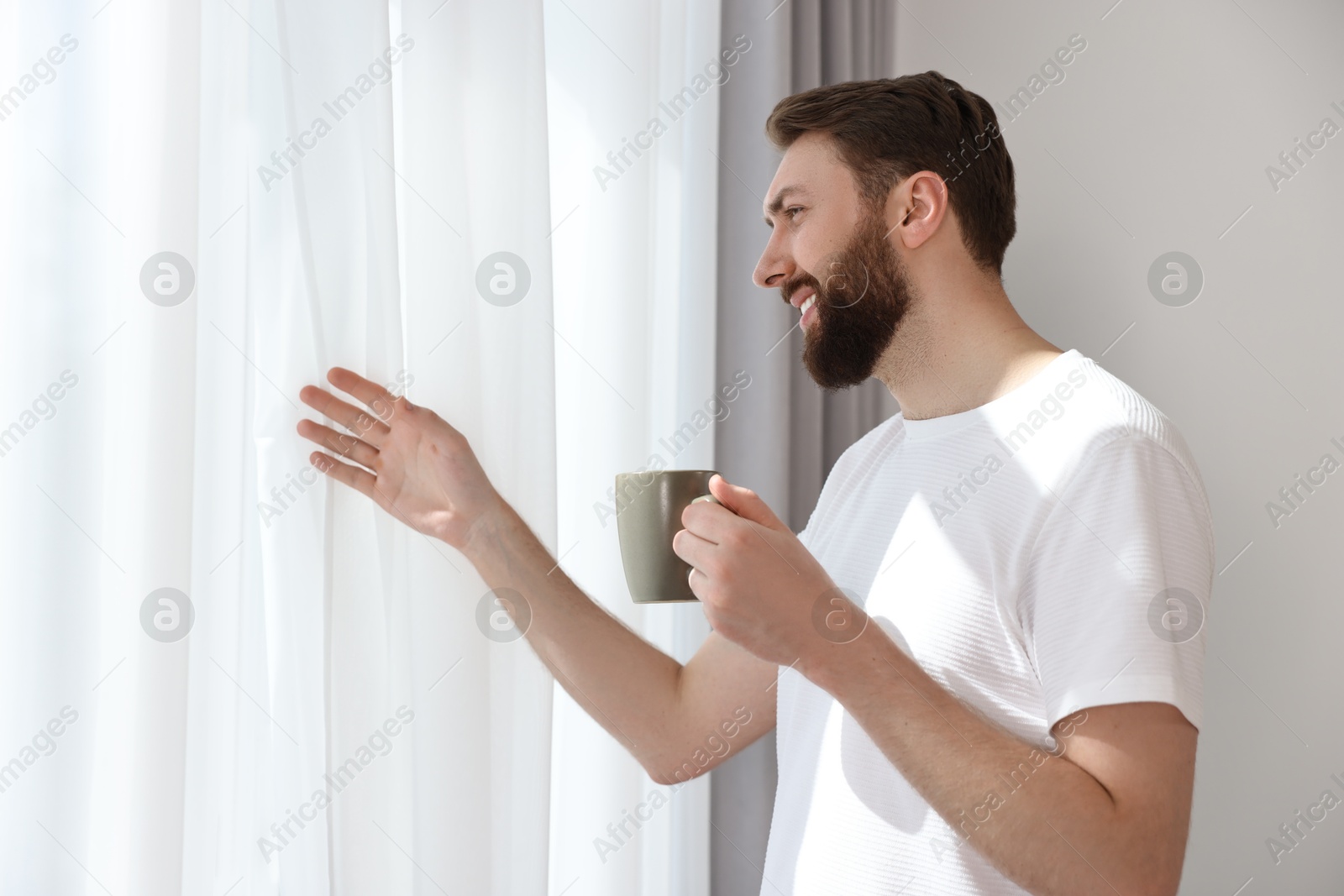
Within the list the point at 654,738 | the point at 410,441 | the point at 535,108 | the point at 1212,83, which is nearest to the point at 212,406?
the point at 410,441

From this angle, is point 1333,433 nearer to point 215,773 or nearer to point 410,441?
point 410,441

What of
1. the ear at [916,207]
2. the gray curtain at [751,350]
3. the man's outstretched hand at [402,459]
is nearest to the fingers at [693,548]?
the man's outstretched hand at [402,459]

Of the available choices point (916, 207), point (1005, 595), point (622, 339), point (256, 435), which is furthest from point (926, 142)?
point (256, 435)

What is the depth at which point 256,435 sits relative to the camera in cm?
92

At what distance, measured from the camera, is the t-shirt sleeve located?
2.68 ft

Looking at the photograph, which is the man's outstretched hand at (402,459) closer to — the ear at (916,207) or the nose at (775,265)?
the nose at (775,265)

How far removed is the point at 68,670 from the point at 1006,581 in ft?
2.62

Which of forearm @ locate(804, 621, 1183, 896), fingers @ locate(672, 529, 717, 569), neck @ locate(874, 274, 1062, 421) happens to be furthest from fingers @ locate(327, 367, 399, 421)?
neck @ locate(874, 274, 1062, 421)

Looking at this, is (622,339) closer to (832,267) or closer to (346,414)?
(832,267)

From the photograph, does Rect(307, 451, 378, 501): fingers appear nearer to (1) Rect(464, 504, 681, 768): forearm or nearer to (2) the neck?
(1) Rect(464, 504, 681, 768): forearm

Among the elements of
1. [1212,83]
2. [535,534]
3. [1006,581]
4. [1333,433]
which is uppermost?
[535,534]

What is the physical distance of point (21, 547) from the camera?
791 mm

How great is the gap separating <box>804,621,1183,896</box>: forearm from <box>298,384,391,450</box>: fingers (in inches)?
17.9

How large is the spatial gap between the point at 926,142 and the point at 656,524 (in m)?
0.59
